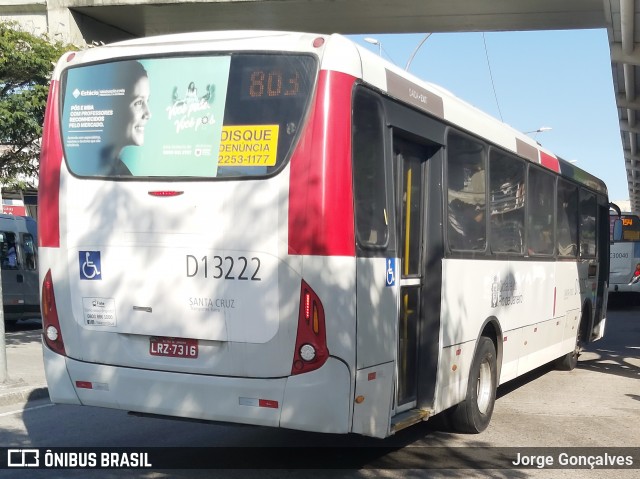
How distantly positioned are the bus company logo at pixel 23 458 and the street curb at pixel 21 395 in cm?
247

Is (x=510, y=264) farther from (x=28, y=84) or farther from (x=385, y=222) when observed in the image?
(x=28, y=84)

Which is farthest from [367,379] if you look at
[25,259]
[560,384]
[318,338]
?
[25,259]

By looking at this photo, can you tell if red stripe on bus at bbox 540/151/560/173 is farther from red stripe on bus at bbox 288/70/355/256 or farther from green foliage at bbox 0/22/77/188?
green foliage at bbox 0/22/77/188

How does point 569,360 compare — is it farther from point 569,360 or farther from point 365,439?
point 365,439

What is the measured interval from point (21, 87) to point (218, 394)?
9.03 metres

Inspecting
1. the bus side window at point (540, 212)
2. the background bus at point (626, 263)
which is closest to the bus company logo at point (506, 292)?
the bus side window at point (540, 212)

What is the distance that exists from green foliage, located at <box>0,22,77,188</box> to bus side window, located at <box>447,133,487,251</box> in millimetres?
7217

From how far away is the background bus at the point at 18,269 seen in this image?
20.7 metres

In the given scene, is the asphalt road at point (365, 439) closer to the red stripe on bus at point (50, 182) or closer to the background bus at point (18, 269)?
the red stripe on bus at point (50, 182)

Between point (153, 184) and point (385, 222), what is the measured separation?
1.74 m

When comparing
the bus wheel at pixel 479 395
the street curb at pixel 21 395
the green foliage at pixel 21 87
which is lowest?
the street curb at pixel 21 395

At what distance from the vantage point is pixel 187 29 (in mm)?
19266

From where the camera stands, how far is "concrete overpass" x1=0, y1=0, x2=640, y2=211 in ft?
55.8

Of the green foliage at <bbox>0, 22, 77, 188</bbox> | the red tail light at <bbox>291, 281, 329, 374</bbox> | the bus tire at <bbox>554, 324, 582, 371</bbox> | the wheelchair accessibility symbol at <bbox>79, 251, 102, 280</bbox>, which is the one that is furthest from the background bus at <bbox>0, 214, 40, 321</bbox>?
the red tail light at <bbox>291, 281, 329, 374</bbox>
